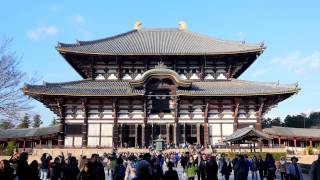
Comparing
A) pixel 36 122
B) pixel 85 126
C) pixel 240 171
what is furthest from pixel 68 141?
pixel 36 122

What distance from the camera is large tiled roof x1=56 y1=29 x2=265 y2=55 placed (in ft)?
147

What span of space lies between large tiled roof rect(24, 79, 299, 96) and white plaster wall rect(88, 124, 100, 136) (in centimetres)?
410

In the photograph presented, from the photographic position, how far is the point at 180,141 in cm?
4228

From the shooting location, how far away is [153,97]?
4353 centimetres

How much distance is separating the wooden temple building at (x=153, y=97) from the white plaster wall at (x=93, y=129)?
0.11 meters

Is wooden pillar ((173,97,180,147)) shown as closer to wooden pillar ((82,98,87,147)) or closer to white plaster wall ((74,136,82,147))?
wooden pillar ((82,98,87,147))

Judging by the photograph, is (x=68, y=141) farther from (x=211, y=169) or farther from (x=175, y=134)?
(x=211, y=169)

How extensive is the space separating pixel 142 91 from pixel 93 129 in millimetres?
7105

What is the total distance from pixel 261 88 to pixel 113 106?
56.3 ft

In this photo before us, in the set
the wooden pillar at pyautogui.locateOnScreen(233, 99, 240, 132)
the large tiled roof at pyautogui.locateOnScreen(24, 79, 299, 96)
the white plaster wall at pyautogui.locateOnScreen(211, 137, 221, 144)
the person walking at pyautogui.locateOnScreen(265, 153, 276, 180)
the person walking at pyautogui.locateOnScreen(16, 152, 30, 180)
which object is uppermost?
the large tiled roof at pyautogui.locateOnScreen(24, 79, 299, 96)

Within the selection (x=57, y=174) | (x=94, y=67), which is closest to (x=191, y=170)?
(x=57, y=174)

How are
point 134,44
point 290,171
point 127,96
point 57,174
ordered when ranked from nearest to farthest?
point 290,171
point 57,174
point 127,96
point 134,44

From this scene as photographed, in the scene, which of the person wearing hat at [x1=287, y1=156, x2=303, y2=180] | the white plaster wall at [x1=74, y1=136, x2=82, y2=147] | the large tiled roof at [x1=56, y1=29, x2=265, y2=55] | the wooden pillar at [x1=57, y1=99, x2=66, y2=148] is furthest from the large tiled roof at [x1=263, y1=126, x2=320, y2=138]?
the person wearing hat at [x1=287, y1=156, x2=303, y2=180]

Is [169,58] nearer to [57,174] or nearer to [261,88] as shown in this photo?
[261,88]
